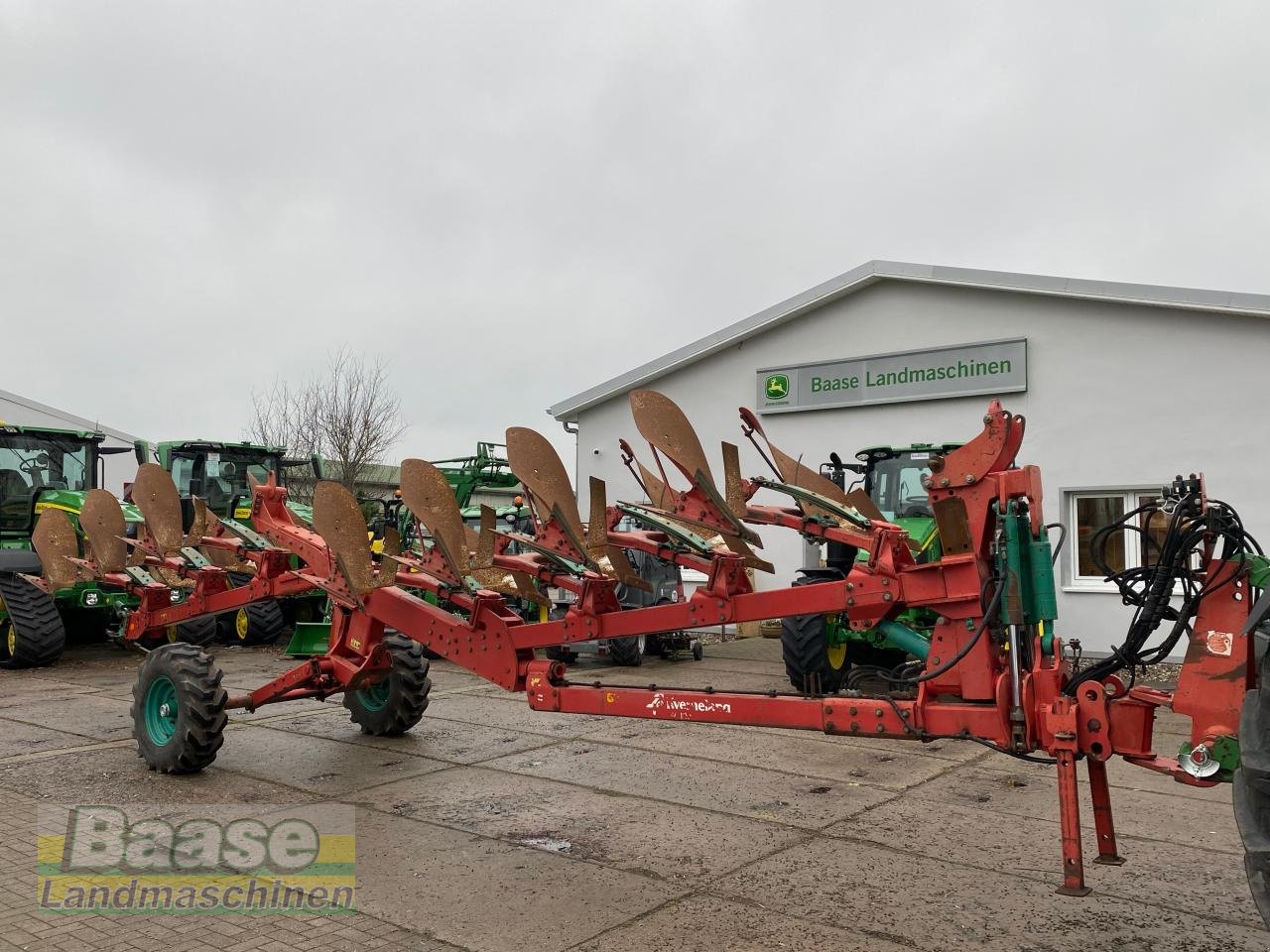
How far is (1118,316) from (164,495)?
37.1ft

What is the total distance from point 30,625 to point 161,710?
5.89 metres

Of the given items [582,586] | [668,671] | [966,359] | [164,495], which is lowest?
[668,671]

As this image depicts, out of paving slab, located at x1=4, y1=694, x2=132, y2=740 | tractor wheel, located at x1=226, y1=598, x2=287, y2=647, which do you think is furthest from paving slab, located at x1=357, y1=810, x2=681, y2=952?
tractor wheel, located at x1=226, y1=598, x2=287, y2=647

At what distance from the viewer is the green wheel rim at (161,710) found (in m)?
6.99

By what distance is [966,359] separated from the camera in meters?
14.4

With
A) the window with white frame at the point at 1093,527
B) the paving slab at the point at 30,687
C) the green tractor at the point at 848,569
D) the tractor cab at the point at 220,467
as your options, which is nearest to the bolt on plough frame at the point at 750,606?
the paving slab at the point at 30,687

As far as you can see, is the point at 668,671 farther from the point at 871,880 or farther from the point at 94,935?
the point at 94,935

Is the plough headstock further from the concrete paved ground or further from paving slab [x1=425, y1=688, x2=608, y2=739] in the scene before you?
paving slab [x1=425, y1=688, x2=608, y2=739]

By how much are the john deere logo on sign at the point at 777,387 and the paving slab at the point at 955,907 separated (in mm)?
11689

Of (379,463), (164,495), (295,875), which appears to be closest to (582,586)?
(295,875)

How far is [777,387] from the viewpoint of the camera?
16500mm

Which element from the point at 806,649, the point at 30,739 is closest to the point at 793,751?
the point at 806,649

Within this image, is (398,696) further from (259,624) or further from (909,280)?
(909,280)

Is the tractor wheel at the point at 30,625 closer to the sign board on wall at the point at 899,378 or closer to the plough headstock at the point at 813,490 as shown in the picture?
the plough headstock at the point at 813,490
